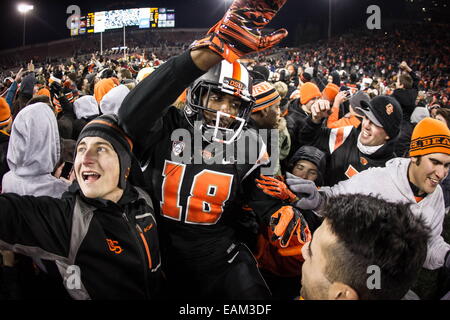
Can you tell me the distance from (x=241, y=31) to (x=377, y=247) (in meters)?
1.01

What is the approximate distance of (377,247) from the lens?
1225 mm

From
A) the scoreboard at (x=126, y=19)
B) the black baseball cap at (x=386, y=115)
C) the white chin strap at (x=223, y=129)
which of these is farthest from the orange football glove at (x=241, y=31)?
the scoreboard at (x=126, y=19)

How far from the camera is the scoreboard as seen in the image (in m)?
42.4

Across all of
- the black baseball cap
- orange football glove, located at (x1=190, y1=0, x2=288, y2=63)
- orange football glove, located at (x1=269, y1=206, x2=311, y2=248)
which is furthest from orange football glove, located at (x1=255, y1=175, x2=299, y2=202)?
the black baseball cap

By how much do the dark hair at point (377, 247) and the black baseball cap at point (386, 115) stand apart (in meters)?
1.80

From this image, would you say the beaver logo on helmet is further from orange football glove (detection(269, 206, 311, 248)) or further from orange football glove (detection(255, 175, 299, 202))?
orange football glove (detection(269, 206, 311, 248))

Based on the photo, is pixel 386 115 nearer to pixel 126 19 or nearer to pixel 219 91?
pixel 219 91

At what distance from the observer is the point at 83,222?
1497 mm

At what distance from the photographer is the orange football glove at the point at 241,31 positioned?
4.16ft

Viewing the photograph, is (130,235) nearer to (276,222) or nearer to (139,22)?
(276,222)

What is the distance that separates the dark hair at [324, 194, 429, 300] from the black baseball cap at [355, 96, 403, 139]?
1.80m

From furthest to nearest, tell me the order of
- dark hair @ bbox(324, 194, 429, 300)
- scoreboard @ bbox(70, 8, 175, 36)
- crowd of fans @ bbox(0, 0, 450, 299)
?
1. scoreboard @ bbox(70, 8, 175, 36)
2. crowd of fans @ bbox(0, 0, 450, 299)
3. dark hair @ bbox(324, 194, 429, 300)
